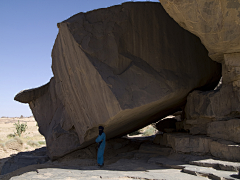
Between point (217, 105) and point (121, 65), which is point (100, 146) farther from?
point (217, 105)

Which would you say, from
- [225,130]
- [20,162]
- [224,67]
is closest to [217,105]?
[225,130]

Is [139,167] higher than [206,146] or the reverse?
the reverse

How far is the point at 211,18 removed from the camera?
3785 millimetres

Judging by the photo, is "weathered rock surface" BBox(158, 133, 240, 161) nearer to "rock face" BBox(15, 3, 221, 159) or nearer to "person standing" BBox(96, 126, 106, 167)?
"rock face" BBox(15, 3, 221, 159)

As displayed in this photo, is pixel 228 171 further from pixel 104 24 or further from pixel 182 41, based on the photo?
pixel 104 24

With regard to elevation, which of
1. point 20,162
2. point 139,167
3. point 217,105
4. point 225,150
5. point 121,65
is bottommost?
point 20,162

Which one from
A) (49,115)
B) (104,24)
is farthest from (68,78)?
(49,115)

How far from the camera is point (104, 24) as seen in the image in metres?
5.56

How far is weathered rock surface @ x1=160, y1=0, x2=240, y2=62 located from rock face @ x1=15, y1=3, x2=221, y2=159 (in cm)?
159

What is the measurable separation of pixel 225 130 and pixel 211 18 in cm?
234

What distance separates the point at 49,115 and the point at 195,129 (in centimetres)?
585

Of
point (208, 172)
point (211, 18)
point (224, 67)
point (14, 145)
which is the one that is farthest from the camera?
point (14, 145)

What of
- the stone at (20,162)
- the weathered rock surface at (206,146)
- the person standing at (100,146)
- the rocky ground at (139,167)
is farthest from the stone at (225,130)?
the stone at (20,162)

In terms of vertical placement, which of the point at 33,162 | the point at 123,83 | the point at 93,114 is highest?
the point at 123,83
